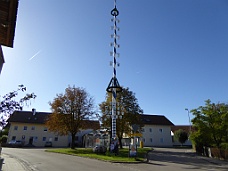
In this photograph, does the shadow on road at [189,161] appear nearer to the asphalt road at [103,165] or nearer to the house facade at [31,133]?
the asphalt road at [103,165]

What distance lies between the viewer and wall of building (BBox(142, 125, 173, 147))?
57.8 m

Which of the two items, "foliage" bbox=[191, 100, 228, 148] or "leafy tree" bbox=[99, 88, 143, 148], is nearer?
"foliage" bbox=[191, 100, 228, 148]

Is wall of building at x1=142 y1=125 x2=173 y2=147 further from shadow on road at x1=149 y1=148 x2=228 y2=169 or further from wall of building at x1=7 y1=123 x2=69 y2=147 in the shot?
shadow on road at x1=149 y1=148 x2=228 y2=169

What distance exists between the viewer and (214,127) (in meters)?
24.4

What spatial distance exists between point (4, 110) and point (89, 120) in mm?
30509

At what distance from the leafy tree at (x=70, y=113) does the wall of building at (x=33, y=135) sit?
67.1 feet

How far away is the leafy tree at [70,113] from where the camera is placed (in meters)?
32.7

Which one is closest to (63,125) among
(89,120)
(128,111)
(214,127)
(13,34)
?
(89,120)

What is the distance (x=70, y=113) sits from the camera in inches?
1315

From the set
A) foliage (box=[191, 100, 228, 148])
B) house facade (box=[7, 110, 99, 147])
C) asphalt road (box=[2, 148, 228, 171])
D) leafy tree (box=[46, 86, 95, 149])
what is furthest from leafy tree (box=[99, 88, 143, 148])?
house facade (box=[7, 110, 99, 147])

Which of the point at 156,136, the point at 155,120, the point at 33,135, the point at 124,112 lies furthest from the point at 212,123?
the point at 33,135

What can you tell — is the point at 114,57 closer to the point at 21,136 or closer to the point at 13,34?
the point at 13,34

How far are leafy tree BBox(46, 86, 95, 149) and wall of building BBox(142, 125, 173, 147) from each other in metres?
27.5

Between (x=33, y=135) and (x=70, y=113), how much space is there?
23.5 meters
